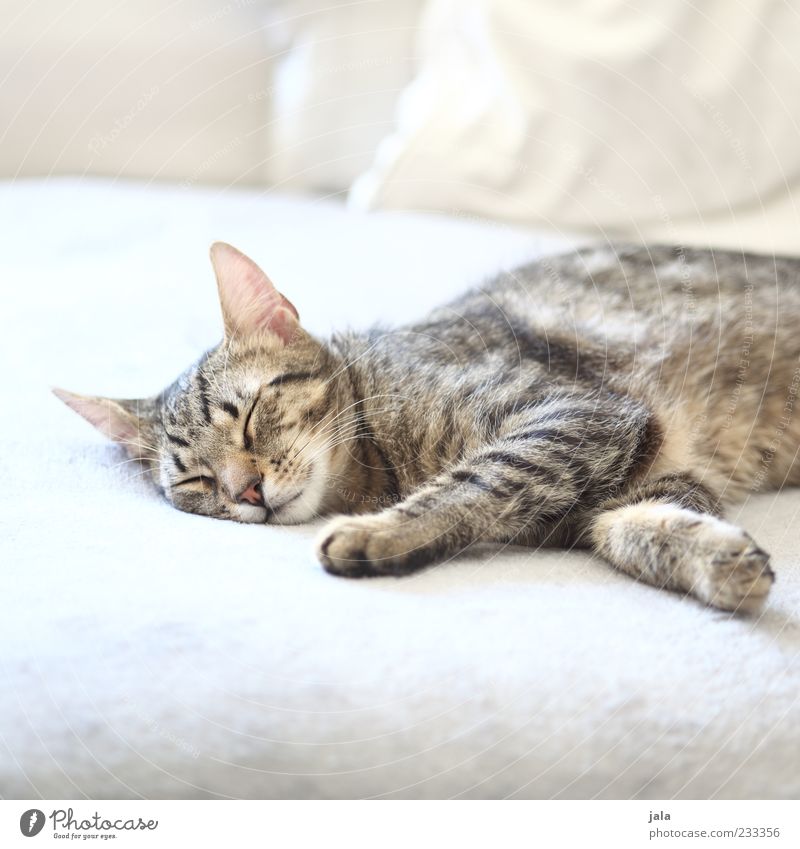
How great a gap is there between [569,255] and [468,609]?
0.94 meters

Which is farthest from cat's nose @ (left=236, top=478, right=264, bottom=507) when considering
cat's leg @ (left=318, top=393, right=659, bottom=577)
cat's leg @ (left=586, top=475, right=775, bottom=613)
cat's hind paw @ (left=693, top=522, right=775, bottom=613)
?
cat's hind paw @ (left=693, top=522, right=775, bottom=613)

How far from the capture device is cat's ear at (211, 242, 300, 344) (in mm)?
1152

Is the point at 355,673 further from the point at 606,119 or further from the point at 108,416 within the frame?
the point at 606,119

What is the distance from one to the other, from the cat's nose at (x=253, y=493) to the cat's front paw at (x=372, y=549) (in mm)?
155

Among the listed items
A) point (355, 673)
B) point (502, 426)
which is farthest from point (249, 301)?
point (355, 673)

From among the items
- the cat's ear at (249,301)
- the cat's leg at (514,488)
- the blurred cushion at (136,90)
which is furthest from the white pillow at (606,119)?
the cat's leg at (514,488)

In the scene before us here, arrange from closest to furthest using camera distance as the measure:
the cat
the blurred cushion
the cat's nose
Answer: the cat → the cat's nose → the blurred cushion

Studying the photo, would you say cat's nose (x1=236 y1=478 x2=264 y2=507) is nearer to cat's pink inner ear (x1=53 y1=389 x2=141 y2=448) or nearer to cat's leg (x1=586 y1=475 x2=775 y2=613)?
cat's pink inner ear (x1=53 y1=389 x2=141 y2=448)

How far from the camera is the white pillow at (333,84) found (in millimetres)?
1916

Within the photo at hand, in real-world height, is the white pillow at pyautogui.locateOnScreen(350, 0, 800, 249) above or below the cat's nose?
above

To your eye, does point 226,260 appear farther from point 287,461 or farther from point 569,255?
point 569,255

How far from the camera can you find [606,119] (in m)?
1.89

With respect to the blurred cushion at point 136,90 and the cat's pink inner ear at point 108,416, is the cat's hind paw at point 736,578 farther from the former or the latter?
the blurred cushion at point 136,90
